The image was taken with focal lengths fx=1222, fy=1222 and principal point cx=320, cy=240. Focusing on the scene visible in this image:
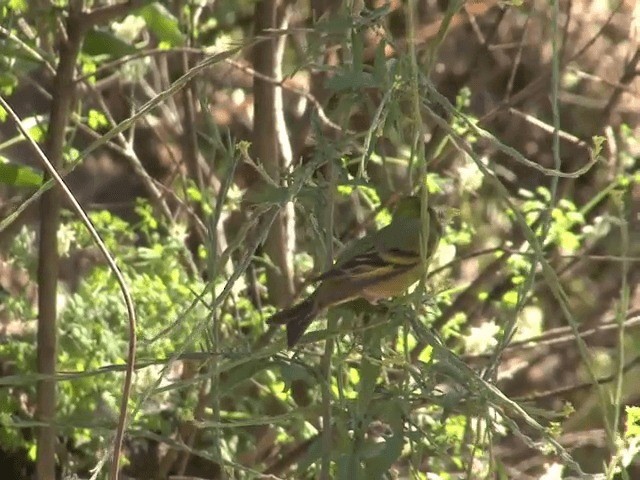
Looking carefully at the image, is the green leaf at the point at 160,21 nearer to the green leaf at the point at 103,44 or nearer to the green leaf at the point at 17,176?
the green leaf at the point at 103,44

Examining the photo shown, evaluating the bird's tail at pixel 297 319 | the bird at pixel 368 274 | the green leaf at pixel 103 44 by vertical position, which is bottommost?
the bird's tail at pixel 297 319

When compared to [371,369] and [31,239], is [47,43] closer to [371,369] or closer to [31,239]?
[31,239]

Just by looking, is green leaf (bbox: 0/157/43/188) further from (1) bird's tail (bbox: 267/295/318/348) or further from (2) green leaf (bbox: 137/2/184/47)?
(1) bird's tail (bbox: 267/295/318/348)

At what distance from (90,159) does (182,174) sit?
3.88 ft

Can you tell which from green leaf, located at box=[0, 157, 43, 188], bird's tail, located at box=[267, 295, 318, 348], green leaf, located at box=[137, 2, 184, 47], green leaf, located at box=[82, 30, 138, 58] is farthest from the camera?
green leaf, located at box=[82, 30, 138, 58]

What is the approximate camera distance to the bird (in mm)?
1574

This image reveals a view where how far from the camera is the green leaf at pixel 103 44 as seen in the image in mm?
2443

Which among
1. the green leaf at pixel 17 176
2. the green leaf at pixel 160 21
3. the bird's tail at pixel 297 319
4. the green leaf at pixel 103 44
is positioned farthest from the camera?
the green leaf at pixel 103 44

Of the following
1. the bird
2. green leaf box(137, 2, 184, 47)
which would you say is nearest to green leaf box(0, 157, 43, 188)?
green leaf box(137, 2, 184, 47)

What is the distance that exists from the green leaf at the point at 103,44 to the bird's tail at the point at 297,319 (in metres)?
0.95

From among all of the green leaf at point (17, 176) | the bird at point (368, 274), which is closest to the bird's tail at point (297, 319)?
the bird at point (368, 274)

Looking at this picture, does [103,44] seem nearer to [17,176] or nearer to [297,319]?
[17,176]

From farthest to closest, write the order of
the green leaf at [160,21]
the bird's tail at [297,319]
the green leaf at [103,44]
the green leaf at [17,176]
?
the green leaf at [103,44] < the green leaf at [160,21] < the green leaf at [17,176] < the bird's tail at [297,319]

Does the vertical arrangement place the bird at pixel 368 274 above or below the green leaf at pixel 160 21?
below
